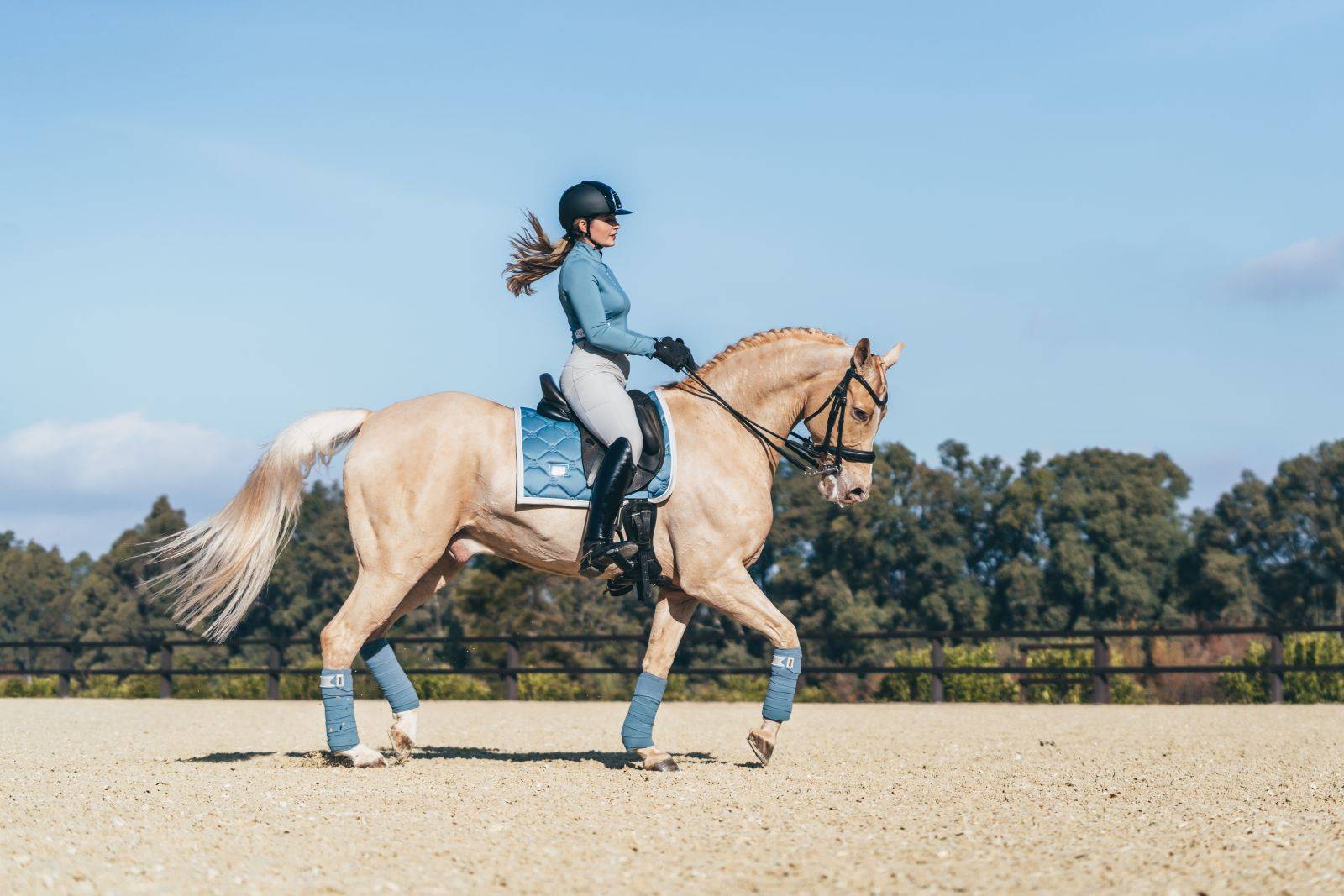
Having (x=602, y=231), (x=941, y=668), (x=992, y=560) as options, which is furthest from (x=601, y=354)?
(x=992, y=560)

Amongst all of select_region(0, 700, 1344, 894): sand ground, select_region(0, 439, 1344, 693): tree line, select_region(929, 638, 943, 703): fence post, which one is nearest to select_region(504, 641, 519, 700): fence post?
select_region(929, 638, 943, 703): fence post

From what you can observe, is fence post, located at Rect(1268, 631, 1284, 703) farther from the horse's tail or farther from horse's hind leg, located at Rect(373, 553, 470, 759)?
the horse's tail

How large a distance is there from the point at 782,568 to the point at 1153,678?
2460cm

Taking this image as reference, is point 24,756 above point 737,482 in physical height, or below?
below

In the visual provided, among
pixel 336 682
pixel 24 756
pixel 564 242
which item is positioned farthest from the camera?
pixel 24 756

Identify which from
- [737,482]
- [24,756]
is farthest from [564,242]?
[24,756]

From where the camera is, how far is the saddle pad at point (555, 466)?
25.2 ft

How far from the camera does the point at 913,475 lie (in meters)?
56.5

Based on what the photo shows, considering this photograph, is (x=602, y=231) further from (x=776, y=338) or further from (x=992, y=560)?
(x=992, y=560)

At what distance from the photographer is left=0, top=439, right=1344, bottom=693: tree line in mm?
50812

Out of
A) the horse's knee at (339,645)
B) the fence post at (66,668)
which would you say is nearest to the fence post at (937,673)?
the horse's knee at (339,645)

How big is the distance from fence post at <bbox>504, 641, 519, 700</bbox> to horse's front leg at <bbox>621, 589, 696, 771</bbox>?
12971 millimetres

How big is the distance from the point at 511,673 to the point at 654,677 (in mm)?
13423

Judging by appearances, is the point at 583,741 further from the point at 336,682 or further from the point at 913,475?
the point at 913,475
